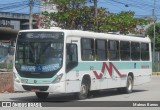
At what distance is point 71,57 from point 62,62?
2.12 ft

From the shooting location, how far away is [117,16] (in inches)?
1464

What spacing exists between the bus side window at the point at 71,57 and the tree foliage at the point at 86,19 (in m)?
16.6

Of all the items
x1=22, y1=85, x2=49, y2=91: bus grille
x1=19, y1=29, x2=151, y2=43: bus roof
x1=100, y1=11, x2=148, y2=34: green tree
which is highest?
x1=100, y1=11, x2=148, y2=34: green tree

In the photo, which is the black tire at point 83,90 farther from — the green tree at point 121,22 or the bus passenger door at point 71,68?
the green tree at point 121,22

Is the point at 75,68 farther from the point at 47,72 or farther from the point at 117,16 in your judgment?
the point at 117,16

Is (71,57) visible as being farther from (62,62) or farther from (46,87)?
(46,87)

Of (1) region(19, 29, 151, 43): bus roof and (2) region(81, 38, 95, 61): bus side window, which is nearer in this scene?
(1) region(19, 29, 151, 43): bus roof

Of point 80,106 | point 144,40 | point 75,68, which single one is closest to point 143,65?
point 144,40

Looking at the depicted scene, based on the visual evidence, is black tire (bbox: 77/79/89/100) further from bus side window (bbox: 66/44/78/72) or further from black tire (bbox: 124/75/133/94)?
black tire (bbox: 124/75/133/94)

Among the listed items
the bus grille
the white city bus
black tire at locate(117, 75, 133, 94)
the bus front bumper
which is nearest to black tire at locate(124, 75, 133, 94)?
black tire at locate(117, 75, 133, 94)

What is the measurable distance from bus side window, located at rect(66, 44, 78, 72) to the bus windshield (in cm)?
32

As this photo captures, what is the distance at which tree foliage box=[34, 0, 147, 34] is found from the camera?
119 feet

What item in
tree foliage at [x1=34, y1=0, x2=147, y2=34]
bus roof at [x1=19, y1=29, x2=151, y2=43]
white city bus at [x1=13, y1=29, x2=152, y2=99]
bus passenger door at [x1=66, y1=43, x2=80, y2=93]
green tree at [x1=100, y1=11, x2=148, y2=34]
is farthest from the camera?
green tree at [x1=100, y1=11, x2=148, y2=34]

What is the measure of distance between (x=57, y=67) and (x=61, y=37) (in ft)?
3.88
